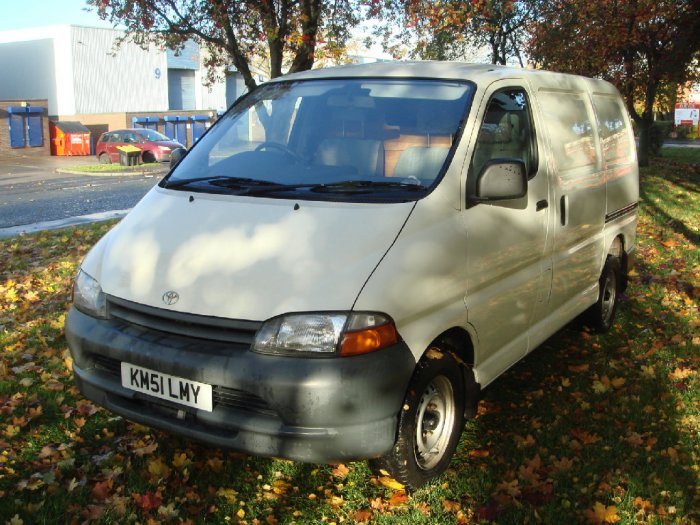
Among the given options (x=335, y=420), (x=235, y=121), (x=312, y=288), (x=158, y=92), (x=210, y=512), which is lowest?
(x=210, y=512)

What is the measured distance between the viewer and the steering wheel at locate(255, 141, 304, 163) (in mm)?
4051

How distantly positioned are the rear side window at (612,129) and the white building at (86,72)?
133ft

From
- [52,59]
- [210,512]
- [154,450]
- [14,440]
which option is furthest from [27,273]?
[52,59]

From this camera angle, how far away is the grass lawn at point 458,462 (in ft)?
11.2

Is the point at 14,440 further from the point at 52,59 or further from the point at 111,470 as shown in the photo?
the point at 52,59

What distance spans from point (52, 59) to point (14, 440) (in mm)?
48841

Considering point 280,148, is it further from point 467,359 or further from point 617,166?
point 617,166

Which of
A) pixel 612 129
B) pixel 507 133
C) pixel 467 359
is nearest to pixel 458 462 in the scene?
pixel 467 359

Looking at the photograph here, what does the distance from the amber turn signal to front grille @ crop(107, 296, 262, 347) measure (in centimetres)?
38

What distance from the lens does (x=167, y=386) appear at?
3188 millimetres

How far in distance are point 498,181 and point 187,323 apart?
1715 millimetres

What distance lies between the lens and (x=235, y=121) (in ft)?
15.3

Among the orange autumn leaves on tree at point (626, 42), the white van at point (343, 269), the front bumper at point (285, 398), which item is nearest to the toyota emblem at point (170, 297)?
the white van at point (343, 269)

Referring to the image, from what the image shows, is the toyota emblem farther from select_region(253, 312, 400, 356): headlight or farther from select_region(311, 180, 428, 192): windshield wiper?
select_region(311, 180, 428, 192): windshield wiper
